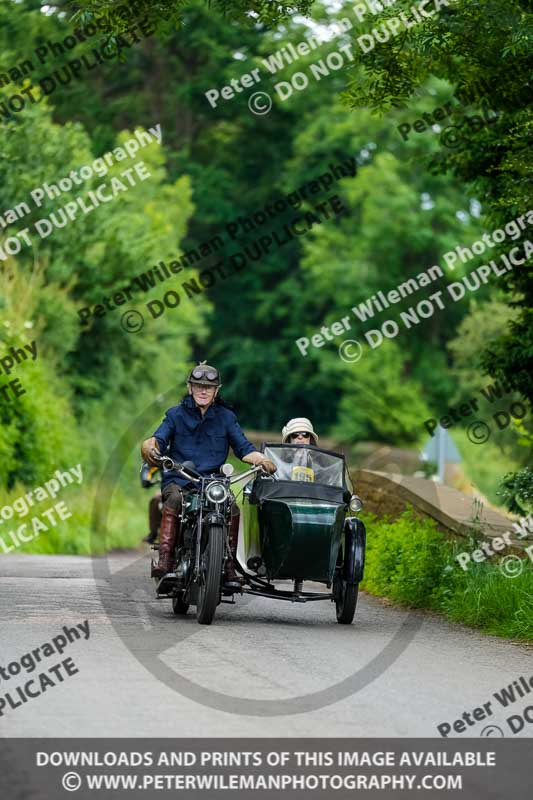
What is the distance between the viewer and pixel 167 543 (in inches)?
497

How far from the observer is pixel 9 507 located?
25141mm

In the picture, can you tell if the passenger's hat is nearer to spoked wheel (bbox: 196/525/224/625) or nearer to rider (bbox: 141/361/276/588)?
rider (bbox: 141/361/276/588)

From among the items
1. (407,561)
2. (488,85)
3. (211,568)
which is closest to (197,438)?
(211,568)

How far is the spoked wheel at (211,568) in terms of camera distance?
11875mm

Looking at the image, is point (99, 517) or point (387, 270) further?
point (387, 270)

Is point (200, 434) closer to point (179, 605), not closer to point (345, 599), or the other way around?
point (179, 605)

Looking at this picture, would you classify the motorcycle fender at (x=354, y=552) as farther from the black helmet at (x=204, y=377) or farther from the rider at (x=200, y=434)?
the black helmet at (x=204, y=377)

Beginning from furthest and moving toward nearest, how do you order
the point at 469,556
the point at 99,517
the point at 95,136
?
the point at 95,136
the point at 99,517
the point at 469,556

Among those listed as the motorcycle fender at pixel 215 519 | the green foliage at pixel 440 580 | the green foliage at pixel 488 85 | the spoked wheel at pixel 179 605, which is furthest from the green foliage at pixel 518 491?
the motorcycle fender at pixel 215 519

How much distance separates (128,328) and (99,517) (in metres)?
6.76

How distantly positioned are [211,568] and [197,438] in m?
1.53

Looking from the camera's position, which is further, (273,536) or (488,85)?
(488,85)
